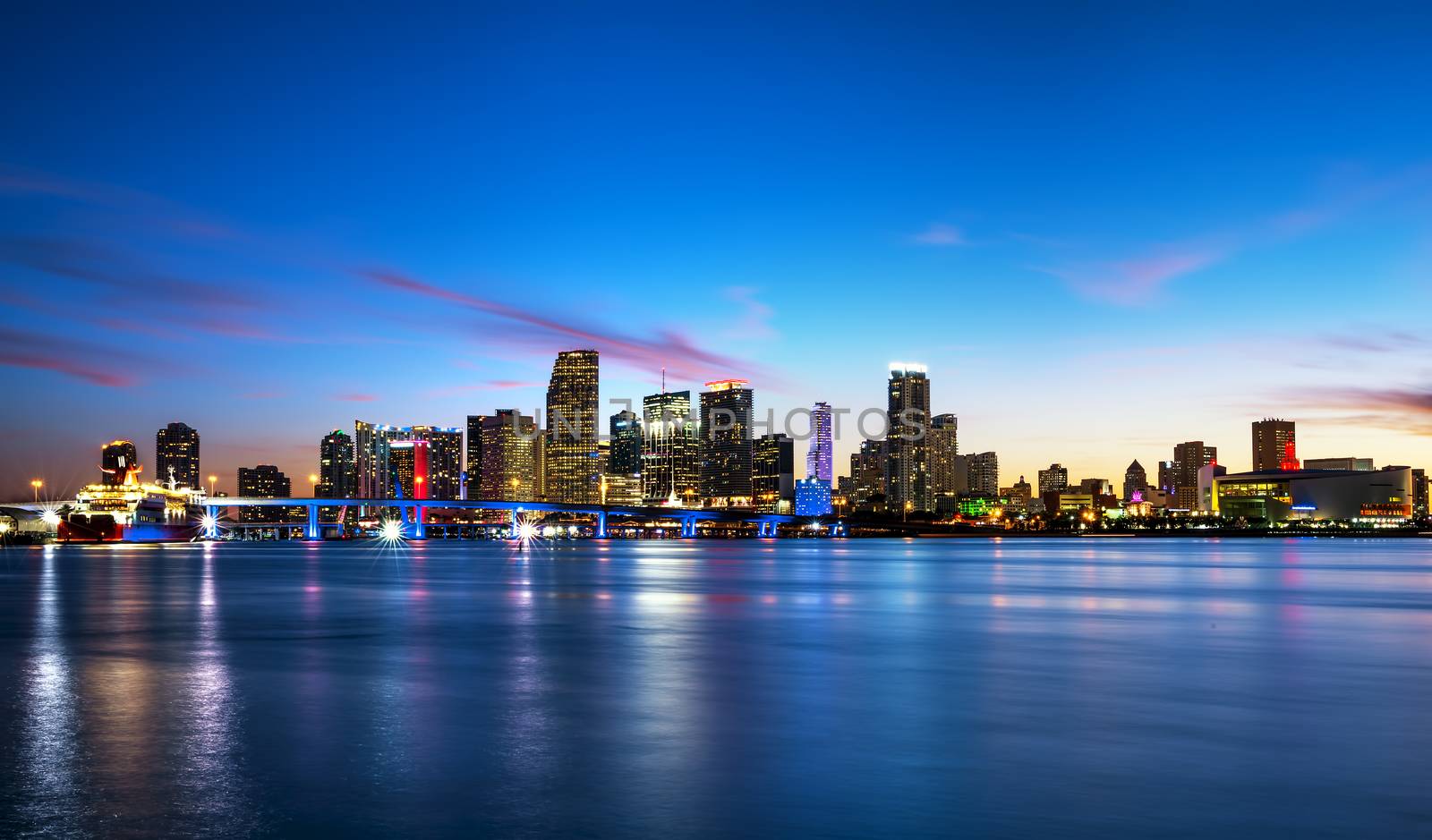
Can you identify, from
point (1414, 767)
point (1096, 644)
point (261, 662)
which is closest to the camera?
point (1414, 767)

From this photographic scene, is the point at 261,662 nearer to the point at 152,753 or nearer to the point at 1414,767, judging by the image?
the point at 152,753

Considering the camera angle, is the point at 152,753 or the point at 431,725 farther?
the point at 431,725

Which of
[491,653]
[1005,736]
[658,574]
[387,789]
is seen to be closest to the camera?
[387,789]

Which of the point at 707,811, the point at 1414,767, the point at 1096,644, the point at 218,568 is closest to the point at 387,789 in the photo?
the point at 707,811

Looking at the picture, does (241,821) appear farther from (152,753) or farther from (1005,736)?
(1005,736)

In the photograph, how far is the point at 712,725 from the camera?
1777 centimetres

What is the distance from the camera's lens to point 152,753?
49.8 ft

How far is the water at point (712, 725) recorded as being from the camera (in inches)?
476

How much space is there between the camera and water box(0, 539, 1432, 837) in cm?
1209

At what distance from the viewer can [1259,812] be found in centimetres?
1215

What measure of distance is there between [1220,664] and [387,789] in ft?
63.2

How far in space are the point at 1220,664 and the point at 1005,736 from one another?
11485mm

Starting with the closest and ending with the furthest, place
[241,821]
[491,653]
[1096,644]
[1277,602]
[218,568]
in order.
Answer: [241,821], [491,653], [1096,644], [1277,602], [218,568]

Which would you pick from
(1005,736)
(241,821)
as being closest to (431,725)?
(241,821)
